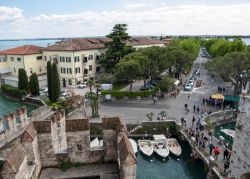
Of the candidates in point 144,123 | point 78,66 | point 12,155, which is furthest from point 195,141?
point 78,66

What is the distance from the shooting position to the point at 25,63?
57.8 meters

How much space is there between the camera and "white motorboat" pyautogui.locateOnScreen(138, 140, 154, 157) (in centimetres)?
2770

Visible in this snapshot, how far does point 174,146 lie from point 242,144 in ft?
36.8

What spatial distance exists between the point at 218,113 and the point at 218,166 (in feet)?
46.9

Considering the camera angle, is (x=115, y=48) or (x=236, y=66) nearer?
(x=236, y=66)

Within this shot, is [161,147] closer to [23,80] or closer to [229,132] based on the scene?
[229,132]

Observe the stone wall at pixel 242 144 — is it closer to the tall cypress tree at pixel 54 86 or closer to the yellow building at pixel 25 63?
the tall cypress tree at pixel 54 86

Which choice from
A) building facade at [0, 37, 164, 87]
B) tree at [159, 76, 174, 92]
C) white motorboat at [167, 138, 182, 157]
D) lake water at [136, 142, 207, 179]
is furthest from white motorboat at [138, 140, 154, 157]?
building facade at [0, 37, 164, 87]

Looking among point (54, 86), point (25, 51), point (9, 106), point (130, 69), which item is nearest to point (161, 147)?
point (130, 69)

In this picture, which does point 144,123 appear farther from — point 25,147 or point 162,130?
point 25,147

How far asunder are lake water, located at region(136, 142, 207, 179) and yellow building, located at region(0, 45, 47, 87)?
3808 centimetres

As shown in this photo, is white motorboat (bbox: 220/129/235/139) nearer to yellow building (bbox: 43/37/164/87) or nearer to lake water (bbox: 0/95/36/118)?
lake water (bbox: 0/95/36/118)

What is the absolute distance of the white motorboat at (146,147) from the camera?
2770 centimetres

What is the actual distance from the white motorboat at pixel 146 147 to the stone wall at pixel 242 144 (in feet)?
33.1
